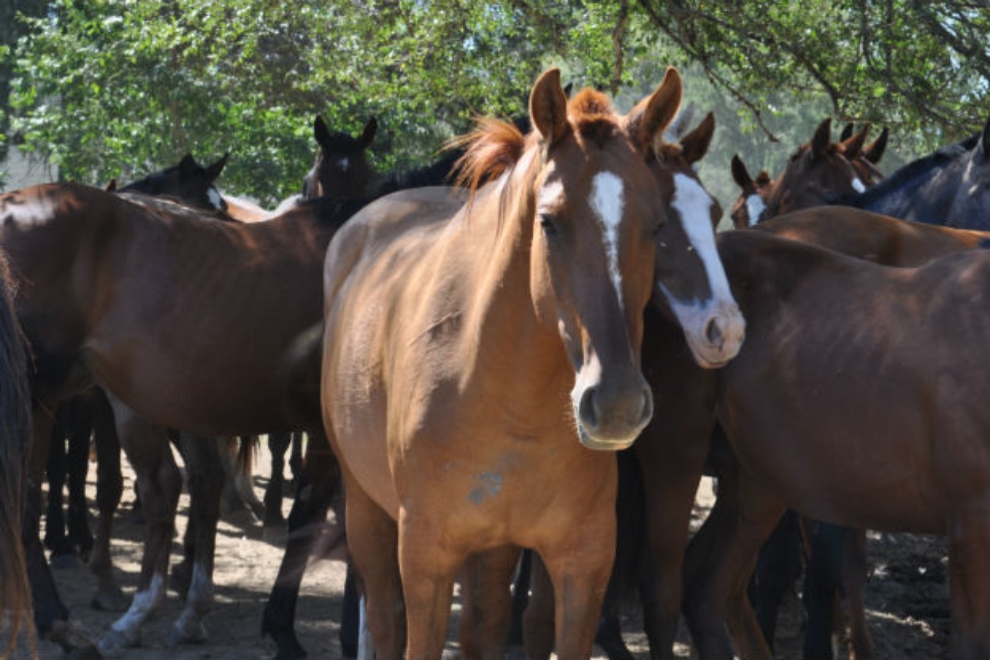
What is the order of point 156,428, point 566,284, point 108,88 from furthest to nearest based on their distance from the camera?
1. point 108,88
2. point 156,428
3. point 566,284

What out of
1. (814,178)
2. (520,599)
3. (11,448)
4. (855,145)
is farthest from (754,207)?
(11,448)

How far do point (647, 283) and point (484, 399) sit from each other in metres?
0.57

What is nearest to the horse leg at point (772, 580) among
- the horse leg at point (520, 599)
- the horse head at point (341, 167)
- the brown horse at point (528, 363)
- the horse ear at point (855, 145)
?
the horse leg at point (520, 599)

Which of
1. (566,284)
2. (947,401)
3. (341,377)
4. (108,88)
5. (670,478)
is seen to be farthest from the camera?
(108,88)

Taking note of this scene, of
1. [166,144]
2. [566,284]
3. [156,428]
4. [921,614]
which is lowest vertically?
[921,614]

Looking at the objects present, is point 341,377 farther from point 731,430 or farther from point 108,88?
point 108,88

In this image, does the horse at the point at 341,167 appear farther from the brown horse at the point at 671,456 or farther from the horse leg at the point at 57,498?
the brown horse at the point at 671,456

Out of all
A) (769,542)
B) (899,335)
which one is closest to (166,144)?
(769,542)

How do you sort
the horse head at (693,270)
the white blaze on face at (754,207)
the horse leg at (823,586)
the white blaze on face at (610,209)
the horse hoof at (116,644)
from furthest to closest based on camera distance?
the white blaze on face at (754,207), the horse hoof at (116,644), the horse leg at (823,586), the horse head at (693,270), the white blaze on face at (610,209)

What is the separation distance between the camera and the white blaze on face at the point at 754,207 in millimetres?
8281

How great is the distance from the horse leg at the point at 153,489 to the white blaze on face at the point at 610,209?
4.07m

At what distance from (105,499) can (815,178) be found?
4594 mm

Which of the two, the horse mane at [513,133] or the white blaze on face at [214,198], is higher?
the white blaze on face at [214,198]

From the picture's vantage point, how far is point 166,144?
46.7 feet
